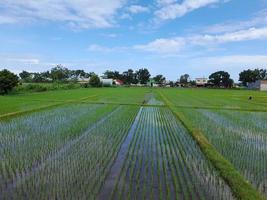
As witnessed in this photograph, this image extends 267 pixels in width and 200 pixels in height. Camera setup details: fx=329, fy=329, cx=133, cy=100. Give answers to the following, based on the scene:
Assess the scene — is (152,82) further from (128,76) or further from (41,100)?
(41,100)

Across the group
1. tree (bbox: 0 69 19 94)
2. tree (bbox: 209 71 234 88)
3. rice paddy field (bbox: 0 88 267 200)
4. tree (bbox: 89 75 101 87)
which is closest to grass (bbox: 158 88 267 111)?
rice paddy field (bbox: 0 88 267 200)

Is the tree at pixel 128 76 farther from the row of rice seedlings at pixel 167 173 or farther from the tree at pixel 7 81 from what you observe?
the row of rice seedlings at pixel 167 173

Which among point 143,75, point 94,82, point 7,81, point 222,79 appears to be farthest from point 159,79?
point 7,81

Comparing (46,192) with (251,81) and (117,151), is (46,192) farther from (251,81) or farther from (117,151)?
(251,81)

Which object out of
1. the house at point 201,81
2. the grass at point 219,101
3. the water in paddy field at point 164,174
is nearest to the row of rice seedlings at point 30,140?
the water in paddy field at point 164,174

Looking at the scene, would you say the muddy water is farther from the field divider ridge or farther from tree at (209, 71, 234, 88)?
tree at (209, 71, 234, 88)
